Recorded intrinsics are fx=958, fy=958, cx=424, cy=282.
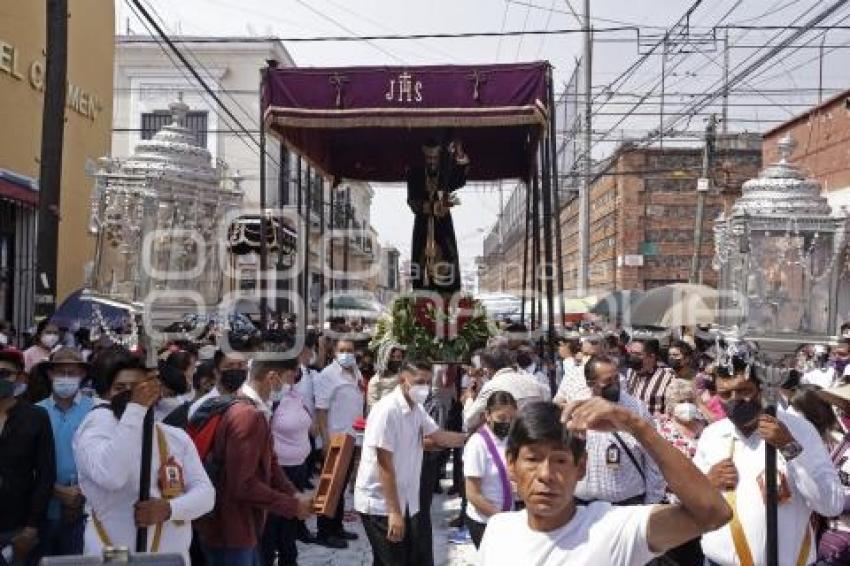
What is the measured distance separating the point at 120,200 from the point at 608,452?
1089 cm

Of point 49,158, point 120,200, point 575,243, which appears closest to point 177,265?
point 120,200

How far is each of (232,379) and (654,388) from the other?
424 cm

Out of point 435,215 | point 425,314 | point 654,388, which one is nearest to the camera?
point 654,388

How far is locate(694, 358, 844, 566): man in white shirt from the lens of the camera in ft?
13.8

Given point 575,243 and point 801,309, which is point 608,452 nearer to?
point 801,309

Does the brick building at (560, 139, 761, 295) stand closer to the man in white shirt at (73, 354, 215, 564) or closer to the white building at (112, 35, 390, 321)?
the white building at (112, 35, 390, 321)

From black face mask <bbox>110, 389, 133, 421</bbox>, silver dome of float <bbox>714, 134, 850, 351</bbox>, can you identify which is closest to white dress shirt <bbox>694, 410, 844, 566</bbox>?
black face mask <bbox>110, 389, 133, 421</bbox>

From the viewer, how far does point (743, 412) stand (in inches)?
178

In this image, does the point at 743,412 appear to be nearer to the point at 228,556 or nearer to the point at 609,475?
the point at 609,475

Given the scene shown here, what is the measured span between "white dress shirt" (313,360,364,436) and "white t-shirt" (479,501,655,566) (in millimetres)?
6449

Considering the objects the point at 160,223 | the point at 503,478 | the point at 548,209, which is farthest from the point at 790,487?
the point at 160,223

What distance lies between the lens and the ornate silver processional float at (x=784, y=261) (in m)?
14.4

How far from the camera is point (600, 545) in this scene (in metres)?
2.72

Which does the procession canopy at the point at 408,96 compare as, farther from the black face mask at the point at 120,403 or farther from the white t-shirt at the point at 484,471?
the black face mask at the point at 120,403
